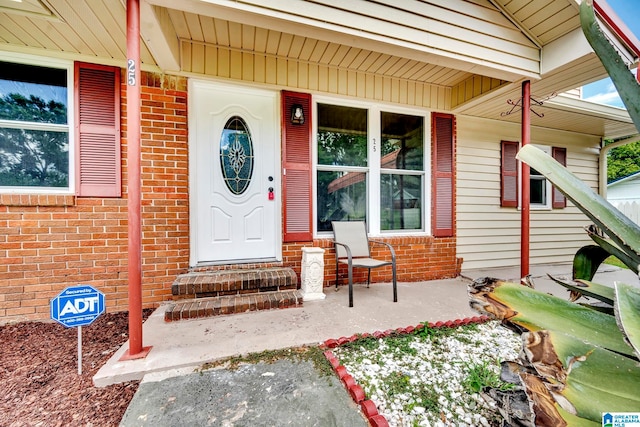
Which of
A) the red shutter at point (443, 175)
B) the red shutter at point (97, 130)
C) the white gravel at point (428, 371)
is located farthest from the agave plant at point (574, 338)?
the red shutter at point (443, 175)

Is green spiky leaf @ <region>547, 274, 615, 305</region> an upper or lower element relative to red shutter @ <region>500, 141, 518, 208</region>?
lower

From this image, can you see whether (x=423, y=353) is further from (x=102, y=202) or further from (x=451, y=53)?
(x=102, y=202)

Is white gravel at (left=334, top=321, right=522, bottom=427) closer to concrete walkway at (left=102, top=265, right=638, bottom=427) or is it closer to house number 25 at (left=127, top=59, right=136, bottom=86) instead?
concrete walkway at (left=102, top=265, right=638, bottom=427)

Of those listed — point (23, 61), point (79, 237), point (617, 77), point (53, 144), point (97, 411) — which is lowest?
point (97, 411)

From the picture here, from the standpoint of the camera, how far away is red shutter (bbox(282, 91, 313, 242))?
307 cm

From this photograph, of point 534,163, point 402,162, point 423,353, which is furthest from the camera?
point 402,162

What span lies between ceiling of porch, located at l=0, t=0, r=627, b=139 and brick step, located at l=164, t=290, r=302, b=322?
7.56 feet

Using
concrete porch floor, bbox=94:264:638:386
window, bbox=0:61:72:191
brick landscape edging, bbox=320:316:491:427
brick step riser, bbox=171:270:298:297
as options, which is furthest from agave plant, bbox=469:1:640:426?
window, bbox=0:61:72:191

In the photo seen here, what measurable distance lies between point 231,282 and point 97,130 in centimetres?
194

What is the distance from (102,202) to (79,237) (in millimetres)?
386

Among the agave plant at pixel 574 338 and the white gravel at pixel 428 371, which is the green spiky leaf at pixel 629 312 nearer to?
the agave plant at pixel 574 338

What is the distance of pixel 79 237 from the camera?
8.31 ft

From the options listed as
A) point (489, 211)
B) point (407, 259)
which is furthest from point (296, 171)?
point (489, 211)

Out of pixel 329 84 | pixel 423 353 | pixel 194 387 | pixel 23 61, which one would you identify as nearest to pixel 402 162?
pixel 329 84
